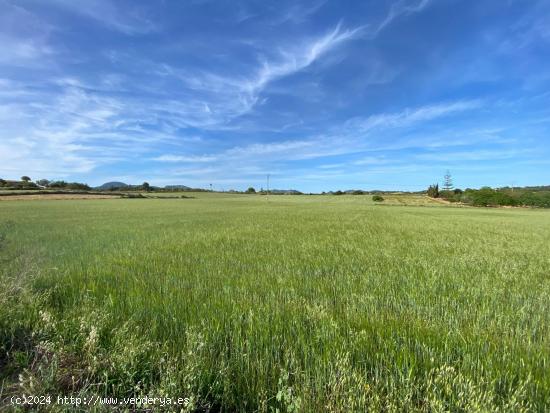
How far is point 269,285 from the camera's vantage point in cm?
692

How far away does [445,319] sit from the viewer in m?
4.98

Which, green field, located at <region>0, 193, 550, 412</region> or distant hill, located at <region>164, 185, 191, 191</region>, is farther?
distant hill, located at <region>164, 185, 191, 191</region>

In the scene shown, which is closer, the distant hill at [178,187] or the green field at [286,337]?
the green field at [286,337]

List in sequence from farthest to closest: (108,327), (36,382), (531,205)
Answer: (531,205) < (108,327) < (36,382)

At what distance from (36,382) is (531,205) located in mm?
133158

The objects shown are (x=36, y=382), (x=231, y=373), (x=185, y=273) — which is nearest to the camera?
(x=36, y=382)

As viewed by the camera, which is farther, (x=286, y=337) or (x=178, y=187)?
(x=178, y=187)

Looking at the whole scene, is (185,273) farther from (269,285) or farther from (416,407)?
(416,407)

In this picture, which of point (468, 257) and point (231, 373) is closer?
point (231, 373)

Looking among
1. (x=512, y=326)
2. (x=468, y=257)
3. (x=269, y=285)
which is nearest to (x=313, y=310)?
(x=269, y=285)

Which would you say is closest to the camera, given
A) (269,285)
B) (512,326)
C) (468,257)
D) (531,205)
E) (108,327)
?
(108,327)

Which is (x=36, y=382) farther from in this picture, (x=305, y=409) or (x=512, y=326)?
(x=512, y=326)

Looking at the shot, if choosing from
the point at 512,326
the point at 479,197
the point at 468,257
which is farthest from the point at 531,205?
the point at 512,326

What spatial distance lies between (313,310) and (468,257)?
875 cm
